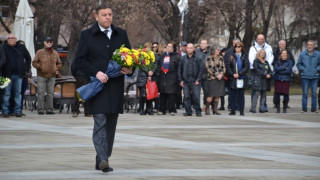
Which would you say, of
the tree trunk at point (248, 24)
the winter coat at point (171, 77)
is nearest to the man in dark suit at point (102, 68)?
the winter coat at point (171, 77)

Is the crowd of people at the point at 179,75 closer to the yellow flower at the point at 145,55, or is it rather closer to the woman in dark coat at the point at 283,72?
the woman in dark coat at the point at 283,72

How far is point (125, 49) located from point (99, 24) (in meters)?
0.43

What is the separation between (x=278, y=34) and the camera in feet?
206

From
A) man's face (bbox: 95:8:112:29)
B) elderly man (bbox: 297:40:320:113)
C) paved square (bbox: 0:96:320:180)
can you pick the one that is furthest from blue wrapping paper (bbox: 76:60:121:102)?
elderly man (bbox: 297:40:320:113)

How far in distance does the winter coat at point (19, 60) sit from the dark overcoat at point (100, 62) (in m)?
10.6

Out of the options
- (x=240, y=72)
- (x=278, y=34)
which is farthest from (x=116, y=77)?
(x=278, y=34)

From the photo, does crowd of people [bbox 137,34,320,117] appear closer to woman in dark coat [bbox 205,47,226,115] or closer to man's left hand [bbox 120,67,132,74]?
woman in dark coat [bbox 205,47,226,115]

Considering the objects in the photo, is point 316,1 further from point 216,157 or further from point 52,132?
point 216,157

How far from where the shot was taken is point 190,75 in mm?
21688

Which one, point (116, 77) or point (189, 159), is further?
point (189, 159)

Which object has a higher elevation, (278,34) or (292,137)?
(278,34)

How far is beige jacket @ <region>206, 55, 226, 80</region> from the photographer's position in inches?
874

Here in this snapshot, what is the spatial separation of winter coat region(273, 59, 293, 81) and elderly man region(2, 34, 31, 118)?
23.1ft

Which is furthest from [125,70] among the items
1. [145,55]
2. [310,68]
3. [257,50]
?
[310,68]
